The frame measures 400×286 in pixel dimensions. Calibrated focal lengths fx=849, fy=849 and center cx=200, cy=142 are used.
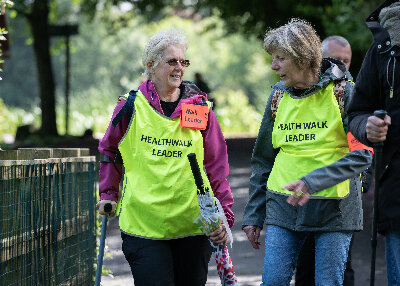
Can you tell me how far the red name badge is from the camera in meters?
4.71

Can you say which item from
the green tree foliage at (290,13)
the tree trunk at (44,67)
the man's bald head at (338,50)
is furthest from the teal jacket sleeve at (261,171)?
the tree trunk at (44,67)

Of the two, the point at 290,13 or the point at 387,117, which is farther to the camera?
the point at 290,13

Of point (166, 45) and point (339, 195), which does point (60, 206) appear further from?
point (339, 195)

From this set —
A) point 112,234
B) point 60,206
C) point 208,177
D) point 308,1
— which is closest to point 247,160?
point 308,1

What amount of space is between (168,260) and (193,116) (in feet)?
2.65

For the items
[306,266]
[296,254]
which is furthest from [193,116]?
[306,266]

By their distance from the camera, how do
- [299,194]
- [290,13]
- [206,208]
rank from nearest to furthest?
[299,194] < [206,208] < [290,13]

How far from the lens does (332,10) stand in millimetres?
16109

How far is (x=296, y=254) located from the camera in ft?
15.0

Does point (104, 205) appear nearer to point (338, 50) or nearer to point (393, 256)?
point (393, 256)

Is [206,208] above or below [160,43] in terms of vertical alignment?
below

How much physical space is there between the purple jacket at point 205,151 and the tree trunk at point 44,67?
73.9 ft

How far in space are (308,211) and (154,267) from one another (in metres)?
0.87

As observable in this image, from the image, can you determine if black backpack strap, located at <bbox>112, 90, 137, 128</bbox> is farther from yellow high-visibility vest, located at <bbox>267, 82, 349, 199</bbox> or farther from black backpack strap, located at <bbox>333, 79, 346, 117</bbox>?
black backpack strap, located at <bbox>333, 79, 346, 117</bbox>
